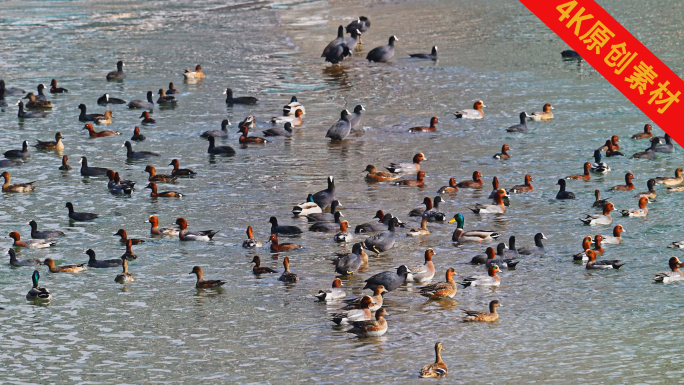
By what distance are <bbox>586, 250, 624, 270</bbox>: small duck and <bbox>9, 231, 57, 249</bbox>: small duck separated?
1228 cm

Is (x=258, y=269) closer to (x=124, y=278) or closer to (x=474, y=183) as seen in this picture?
(x=124, y=278)

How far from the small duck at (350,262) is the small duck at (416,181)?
22.3 feet

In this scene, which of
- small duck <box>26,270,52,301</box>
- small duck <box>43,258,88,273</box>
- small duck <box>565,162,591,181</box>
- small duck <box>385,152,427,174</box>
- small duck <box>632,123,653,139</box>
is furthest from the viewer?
small duck <box>632,123,653,139</box>

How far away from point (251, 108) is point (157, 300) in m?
19.1

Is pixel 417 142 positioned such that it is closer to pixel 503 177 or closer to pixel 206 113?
pixel 503 177

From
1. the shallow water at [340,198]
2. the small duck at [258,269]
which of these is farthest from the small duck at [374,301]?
the small duck at [258,269]

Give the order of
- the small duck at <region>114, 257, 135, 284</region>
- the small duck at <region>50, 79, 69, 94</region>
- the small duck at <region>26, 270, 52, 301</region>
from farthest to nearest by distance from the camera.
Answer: the small duck at <region>50, 79, 69, 94</region>
the small duck at <region>114, 257, 135, 284</region>
the small duck at <region>26, 270, 52, 301</region>

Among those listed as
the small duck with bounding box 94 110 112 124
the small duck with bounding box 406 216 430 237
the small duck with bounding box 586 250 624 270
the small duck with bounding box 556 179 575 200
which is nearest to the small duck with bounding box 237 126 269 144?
the small duck with bounding box 94 110 112 124

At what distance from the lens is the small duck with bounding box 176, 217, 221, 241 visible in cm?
2569

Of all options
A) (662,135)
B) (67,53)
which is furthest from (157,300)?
(67,53)

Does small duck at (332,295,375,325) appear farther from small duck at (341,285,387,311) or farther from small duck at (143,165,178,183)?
small duck at (143,165,178,183)

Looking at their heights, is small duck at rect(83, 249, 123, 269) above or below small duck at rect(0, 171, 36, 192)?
below

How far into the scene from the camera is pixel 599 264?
2275 cm

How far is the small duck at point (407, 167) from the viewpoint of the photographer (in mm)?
31094
